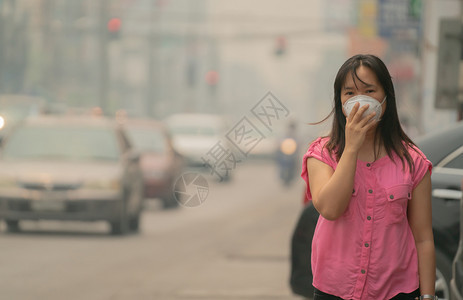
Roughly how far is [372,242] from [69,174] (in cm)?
1215

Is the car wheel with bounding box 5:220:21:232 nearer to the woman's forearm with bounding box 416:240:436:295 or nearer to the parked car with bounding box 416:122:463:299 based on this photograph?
the parked car with bounding box 416:122:463:299

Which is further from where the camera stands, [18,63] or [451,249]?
[18,63]

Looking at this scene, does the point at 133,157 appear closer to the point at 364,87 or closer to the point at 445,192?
the point at 445,192

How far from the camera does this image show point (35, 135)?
55.7 feet

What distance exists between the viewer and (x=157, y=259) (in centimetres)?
1342

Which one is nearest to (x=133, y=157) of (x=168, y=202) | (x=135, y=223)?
(x=135, y=223)

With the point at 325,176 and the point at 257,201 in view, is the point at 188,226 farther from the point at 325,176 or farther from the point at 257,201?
the point at 325,176

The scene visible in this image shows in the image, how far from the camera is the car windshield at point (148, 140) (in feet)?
76.3

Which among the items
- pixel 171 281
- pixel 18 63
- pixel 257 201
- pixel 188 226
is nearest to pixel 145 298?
pixel 171 281

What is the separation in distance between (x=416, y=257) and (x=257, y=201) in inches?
874

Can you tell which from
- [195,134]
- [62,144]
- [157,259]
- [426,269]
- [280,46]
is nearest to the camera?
[426,269]

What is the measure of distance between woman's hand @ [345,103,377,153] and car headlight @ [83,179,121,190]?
12.1m

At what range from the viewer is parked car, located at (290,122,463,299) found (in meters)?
7.19

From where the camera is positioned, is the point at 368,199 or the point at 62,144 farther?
the point at 62,144
